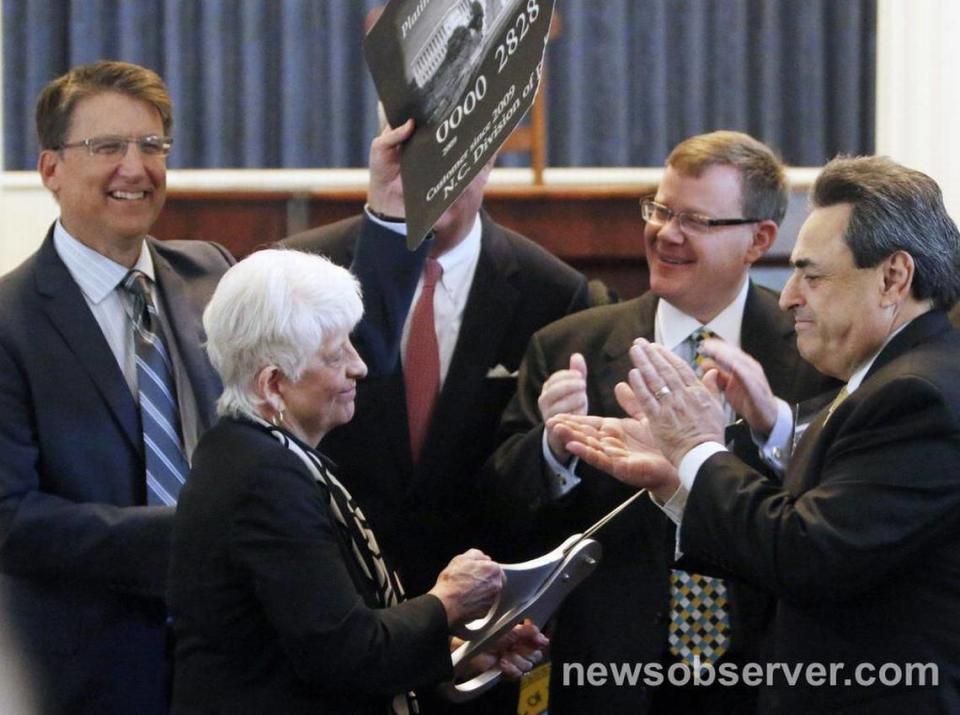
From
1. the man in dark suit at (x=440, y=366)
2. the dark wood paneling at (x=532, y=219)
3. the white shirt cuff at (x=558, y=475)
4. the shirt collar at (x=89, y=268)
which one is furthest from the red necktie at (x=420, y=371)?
the dark wood paneling at (x=532, y=219)

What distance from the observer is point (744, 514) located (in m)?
2.42

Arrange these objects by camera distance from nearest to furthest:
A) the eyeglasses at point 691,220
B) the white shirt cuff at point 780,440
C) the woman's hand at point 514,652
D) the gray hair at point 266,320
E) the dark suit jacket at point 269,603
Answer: the dark suit jacket at point 269,603 → the gray hair at point 266,320 → the woman's hand at point 514,652 → the white shirt cuff at point 780,440 → the eyeglasses at point 691,220

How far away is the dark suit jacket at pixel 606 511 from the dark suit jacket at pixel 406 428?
111 millimetres

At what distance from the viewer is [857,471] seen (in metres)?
2.31

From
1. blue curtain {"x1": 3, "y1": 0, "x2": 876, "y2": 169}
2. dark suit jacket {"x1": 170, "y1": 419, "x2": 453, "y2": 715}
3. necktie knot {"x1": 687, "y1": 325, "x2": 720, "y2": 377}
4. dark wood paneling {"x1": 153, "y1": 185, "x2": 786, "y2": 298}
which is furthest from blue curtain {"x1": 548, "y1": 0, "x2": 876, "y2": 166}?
dark suit jacket {"x1": 170, "y1": 419, "x2": 453, "y2": 715}

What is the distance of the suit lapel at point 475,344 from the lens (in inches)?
125

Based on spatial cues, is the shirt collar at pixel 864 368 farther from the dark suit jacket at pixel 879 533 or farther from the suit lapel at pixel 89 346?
the suit lapel at pixel 89 346

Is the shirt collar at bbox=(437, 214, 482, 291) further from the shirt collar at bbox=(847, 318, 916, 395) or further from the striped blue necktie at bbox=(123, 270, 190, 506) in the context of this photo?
the shirt collar at bbox=(847, 318, 916, 395)

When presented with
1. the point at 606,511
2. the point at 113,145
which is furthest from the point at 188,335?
the point at 606,511

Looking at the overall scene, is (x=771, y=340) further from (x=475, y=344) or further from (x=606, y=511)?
(x=475, y=344)

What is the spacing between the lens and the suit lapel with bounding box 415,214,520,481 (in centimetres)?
318

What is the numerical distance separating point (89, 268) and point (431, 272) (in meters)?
0.68

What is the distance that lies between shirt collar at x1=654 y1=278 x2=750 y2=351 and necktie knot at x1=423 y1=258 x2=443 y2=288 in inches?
18.1

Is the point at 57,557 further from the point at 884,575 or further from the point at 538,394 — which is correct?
the point at 884,575
